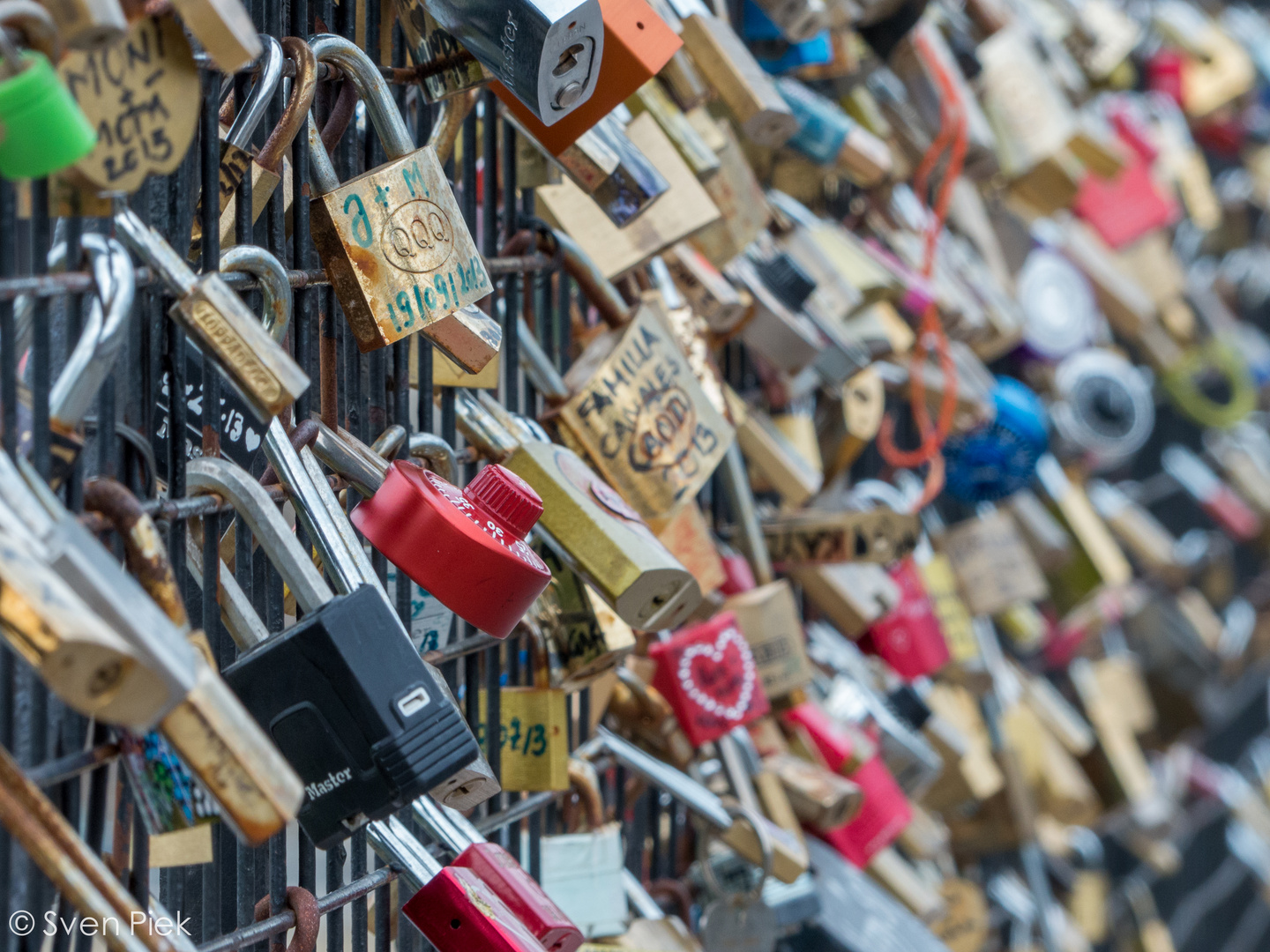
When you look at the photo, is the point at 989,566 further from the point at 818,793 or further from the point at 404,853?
the point at 404,853

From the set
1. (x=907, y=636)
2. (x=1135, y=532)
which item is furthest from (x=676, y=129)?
(x=1135, y=532)

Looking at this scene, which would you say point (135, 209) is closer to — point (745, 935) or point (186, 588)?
point (186, 588)

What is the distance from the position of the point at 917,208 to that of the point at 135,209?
106 centimetres

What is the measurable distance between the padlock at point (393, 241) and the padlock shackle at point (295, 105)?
1 cm

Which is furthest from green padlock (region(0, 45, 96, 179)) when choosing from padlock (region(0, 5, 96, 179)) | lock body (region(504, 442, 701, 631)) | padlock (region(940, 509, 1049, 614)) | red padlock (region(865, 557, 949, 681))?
padlock (region(940, 509, 1049, 614))

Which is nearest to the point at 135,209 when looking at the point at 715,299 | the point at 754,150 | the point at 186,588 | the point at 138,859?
the point at 186,588

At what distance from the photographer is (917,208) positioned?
1.43 m

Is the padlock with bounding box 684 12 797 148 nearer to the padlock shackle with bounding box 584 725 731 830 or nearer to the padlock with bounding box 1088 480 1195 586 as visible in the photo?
the padlock shackle with bounding box 584 725 731 830

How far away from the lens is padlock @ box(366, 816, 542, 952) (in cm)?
56

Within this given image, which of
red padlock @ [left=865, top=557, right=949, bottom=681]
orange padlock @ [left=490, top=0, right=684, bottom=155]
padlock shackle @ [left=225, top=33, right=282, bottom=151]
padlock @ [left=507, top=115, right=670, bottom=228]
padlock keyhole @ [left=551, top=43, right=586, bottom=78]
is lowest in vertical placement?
red padlock @ [left=865, top=557, right=949, bottom=681]

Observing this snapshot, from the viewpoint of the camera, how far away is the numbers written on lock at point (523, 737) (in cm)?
72

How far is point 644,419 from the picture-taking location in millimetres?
756

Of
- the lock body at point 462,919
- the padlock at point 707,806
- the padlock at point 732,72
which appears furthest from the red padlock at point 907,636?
the lock body at point 462,919

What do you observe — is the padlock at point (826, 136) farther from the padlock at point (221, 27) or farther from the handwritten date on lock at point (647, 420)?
the padlock at point (221, 27)
